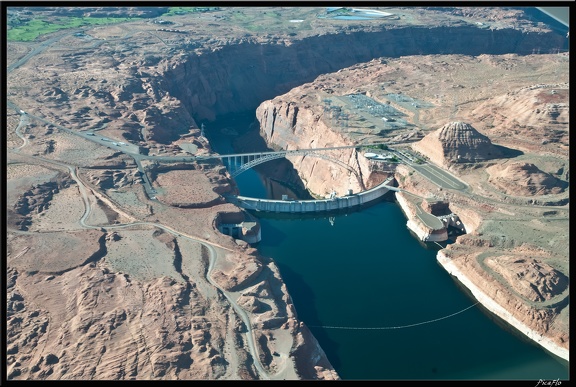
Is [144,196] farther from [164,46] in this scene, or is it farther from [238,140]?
[164,46]

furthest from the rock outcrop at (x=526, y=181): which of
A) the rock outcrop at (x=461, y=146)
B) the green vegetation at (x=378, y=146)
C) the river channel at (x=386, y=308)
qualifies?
the green vegetation at (x=378, y=146)

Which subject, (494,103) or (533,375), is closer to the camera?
(533,375)

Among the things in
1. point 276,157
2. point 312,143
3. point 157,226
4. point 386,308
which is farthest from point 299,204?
point 312,143

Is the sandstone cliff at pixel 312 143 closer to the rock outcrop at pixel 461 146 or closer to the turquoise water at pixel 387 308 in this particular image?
the rock outcrop at pixel 461 146

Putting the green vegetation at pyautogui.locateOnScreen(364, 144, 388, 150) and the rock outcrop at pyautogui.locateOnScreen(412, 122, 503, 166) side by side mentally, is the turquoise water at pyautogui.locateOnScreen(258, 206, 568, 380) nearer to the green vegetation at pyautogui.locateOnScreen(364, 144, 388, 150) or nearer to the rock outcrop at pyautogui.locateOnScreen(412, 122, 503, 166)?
the rock outcrop at pyautogui.locateOnScreen(412, 122, 503, 166)

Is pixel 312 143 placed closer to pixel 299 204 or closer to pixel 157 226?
pixel 299 204

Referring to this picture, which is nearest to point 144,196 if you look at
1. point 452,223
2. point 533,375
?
point 452,223
